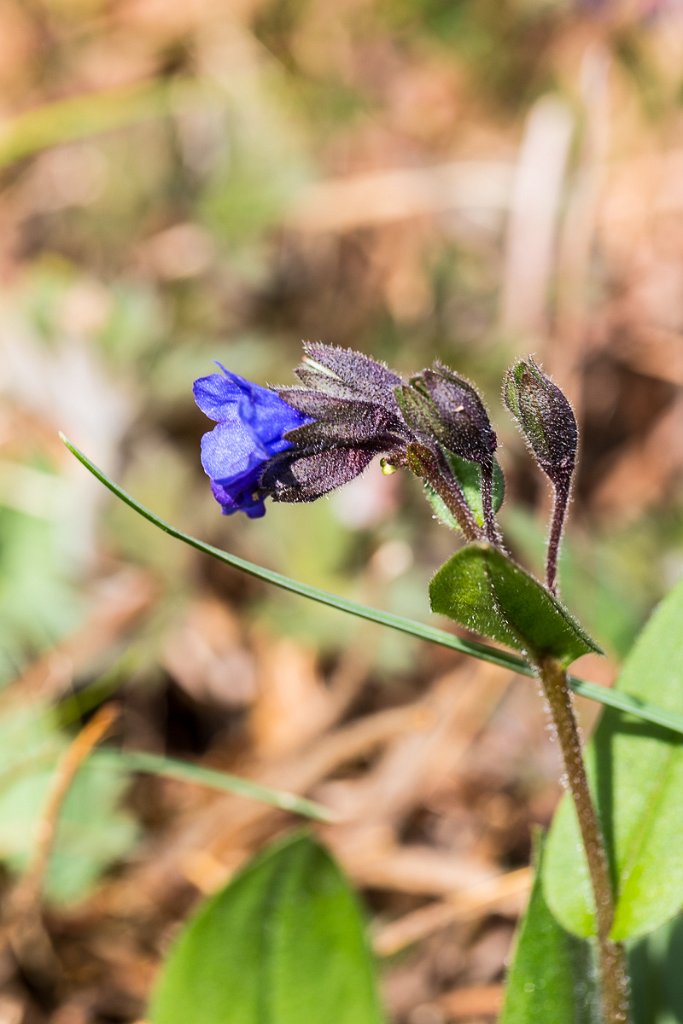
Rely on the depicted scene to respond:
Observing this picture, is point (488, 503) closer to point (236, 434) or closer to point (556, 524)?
point (556, 524)

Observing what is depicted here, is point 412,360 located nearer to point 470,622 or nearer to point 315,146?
point 315,146

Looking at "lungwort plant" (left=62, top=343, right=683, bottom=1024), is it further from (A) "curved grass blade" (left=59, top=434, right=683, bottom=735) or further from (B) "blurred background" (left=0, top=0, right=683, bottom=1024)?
(B) "blurred background" (left=0, top=0, right=683, bottom=1024)

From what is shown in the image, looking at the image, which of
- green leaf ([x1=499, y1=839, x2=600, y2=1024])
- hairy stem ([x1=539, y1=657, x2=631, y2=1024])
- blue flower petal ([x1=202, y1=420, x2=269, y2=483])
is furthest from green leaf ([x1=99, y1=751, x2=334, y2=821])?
blue flower petal ([x1=202, y1=420, x2=269, y2=483])

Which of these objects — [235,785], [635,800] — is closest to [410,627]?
[635,800]

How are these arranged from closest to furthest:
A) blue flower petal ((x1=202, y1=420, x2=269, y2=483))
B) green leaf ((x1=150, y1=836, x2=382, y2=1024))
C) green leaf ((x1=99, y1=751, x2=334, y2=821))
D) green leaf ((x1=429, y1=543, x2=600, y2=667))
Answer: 1. green leaf ((x1=429, y1=543, x2=600, y2=667))
2. blue flower petal ((x1=202, y1=420, x2=269, y2=483))
3. green leaf ((x1=150, y1=836, x2=382, y2=1024))
4. green leaf ((x1=99, y1=751, x2=334, y2=821))

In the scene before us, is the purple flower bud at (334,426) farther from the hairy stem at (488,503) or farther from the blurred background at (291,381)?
the blurred background at (291,381)

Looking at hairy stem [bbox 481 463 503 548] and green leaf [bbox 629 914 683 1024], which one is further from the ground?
hairy stem [bbox 481 463 503 548]

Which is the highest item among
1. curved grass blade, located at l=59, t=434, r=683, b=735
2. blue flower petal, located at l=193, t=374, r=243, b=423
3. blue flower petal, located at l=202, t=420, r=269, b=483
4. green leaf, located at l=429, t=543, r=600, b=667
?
blue flower petal, located at l=193, t=374, r=243, b=423

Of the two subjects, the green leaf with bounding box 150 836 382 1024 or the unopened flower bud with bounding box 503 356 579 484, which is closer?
the unopened flower bud with bounding box 503 356 579 484
